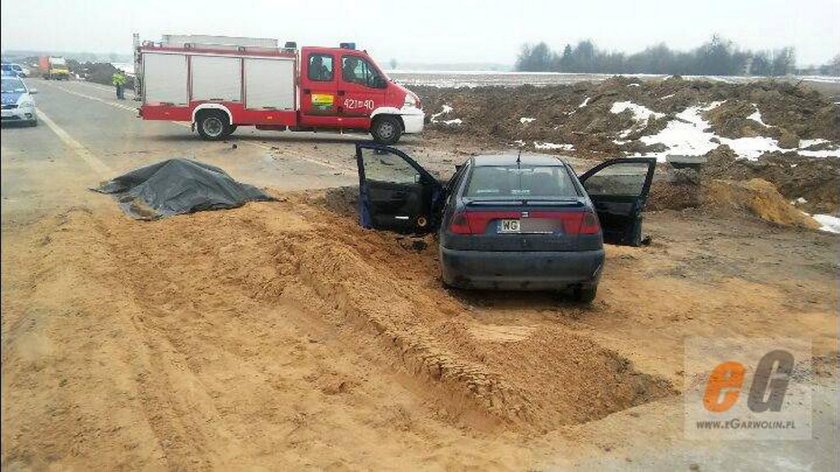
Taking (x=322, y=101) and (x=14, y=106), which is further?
(x=322, y=101)

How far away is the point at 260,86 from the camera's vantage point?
63.2 feet

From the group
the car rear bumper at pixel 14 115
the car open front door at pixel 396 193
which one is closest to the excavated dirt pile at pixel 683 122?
the car open front door at pixel 396 193

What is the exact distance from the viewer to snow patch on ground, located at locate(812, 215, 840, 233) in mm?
13113

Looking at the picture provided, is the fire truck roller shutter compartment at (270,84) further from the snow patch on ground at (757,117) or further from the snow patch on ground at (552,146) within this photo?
the snow patch on ground at (757,117)

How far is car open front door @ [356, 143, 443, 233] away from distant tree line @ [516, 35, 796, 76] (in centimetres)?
5189

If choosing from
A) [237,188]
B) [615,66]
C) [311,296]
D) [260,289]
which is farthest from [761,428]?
[615,66]

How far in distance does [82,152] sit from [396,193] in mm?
11191

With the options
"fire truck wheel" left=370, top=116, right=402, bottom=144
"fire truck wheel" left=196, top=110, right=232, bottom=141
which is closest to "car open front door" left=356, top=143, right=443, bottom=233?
"fire truck wheel" left=370, top=116, right=402, bottom=144

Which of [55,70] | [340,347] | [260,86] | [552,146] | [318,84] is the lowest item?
[340,347]

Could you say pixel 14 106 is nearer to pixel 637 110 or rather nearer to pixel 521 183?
pixel 521 183

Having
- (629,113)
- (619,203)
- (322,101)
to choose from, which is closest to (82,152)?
(322,101)

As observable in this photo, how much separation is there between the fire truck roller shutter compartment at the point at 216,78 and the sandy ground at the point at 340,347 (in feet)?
33.9

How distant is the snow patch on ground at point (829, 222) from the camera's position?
1311 cm

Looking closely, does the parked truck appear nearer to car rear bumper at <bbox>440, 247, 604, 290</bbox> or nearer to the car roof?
the car roof
